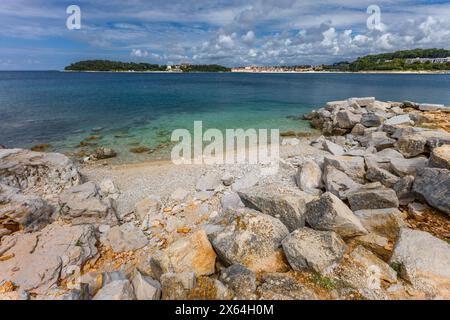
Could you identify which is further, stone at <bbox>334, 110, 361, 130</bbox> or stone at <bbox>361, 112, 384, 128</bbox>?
stone at <bbox>334, 110, 361, 130</bbox>

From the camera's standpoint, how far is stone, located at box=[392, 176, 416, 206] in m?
6.05

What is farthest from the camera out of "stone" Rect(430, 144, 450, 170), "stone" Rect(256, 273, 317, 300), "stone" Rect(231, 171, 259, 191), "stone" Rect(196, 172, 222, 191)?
"stone" Rect(196, 172, 222, 191)

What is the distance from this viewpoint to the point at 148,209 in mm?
7496

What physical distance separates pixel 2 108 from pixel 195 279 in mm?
37949

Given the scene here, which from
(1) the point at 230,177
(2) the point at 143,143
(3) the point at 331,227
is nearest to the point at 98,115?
(2) the point at 143,143

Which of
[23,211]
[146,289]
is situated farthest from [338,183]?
[23,211]

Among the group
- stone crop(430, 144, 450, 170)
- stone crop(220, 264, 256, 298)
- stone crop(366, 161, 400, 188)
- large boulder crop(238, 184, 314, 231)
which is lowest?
stone crop(220, 264, 256, 298)

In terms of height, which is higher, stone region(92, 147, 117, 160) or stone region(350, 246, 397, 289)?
stone region(92, 147, 117, 160)

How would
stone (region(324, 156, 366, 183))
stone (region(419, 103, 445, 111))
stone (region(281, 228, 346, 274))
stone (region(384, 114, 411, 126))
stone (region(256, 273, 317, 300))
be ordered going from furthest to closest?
stone (region(419, 103, 445, 111)), stone (region(384, 114, 411, 126)), stone (region(324, 156, 366, 183)), stone (region(281, 228, 346, 274)), stone (region(256, 273, 317, 300))

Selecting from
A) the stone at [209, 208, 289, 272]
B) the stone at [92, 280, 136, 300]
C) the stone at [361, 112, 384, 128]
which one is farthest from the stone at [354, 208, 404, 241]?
the stone at [361, 112, 384, 128]

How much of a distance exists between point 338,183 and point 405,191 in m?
1.62

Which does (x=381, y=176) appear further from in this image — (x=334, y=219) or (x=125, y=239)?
(x=125, y=239)

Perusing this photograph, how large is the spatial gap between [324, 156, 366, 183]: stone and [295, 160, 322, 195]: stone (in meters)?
0.58

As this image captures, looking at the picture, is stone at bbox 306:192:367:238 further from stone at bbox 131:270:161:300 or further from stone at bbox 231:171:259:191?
stone at bbox 231:171:259:191
